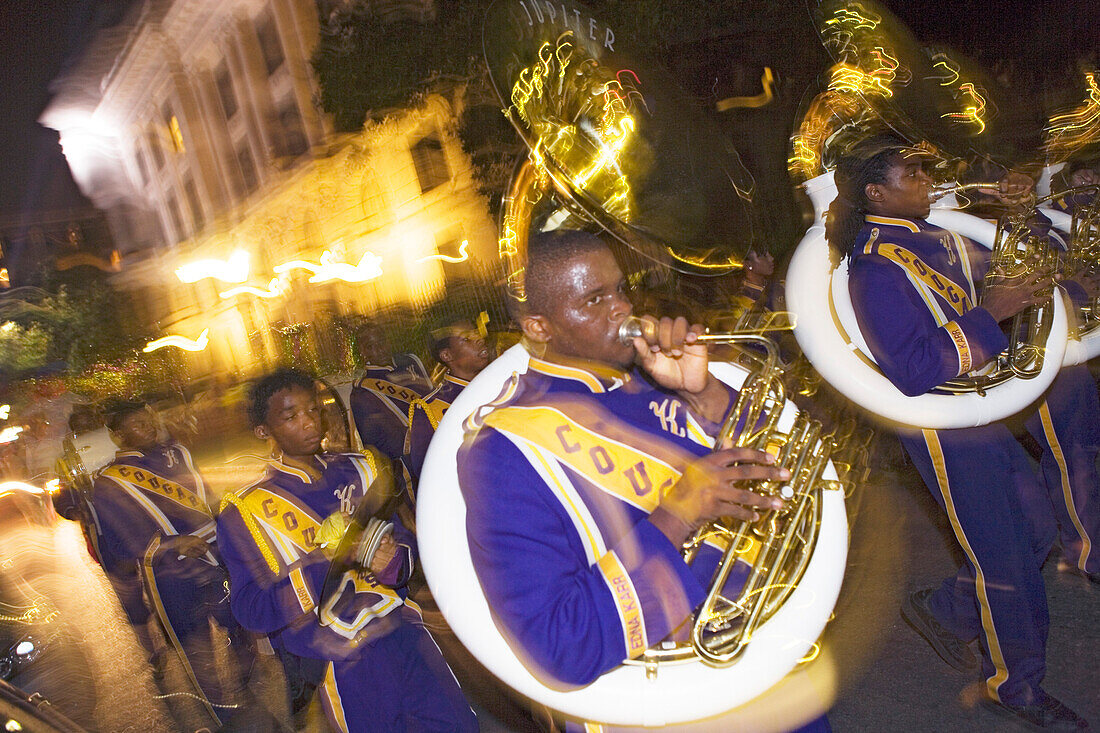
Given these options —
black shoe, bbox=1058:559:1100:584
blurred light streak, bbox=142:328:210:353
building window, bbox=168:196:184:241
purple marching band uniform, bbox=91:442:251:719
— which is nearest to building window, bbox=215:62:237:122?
building window, bbox=168:196:184:241

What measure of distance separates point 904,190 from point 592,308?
4.96 feet

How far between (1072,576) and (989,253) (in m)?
1.74

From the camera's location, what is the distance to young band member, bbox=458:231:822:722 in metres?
1.17

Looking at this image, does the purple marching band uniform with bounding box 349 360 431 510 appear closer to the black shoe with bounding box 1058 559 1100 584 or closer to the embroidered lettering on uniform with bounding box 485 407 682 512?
the embroidered lettering on uniform with bounding box 485 407 682 512

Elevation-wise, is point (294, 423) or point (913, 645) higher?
point (294, 423)

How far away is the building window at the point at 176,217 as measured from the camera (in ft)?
32.9

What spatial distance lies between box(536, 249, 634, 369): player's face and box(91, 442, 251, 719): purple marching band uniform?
9.60ft

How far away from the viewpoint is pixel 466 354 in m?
3.82

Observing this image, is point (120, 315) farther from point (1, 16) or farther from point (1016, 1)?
point (1016, 1)

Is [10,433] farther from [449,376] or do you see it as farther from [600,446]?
[600,446]

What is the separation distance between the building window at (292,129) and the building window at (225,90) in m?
0.69

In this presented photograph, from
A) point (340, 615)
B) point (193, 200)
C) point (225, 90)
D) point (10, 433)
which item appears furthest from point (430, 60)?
point (340, 615)

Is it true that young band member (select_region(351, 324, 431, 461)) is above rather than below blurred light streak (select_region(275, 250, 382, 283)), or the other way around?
below

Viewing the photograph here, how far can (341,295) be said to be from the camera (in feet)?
29.7
